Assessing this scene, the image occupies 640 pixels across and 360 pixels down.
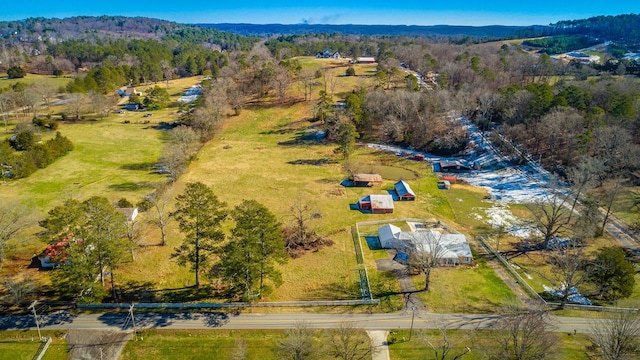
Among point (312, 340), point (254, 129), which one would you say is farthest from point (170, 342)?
point (254, 129)

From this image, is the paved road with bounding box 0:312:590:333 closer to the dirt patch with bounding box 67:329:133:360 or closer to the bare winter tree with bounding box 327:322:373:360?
the dirt patch with bounding box 67:329:133:360

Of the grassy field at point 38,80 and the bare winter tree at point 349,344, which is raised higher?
the grassy field at point 38,80

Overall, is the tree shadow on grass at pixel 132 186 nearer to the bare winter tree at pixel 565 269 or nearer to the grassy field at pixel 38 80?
the bare winter tree at pixel 565 269

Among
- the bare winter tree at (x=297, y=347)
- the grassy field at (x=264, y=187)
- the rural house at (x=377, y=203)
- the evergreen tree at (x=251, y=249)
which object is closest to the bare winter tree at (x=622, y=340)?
the grassy field at (x=264, y=187)

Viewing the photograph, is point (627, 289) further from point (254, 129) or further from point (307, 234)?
point (254, 129)

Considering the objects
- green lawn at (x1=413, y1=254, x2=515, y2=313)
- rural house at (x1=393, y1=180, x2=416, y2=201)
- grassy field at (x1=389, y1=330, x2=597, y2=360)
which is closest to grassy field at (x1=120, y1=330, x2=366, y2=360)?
grassy field at (x1=389, y1=330, x2=597, y2=360)

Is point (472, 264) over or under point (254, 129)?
under
